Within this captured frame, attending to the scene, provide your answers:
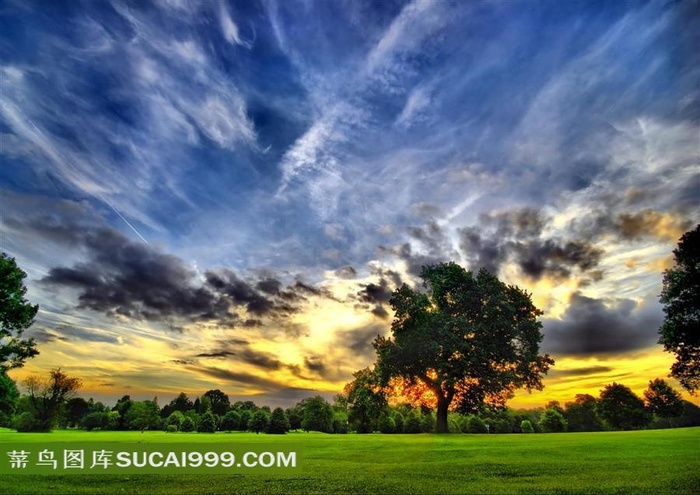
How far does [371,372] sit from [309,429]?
67.7m

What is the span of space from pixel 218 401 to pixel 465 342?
479 feet

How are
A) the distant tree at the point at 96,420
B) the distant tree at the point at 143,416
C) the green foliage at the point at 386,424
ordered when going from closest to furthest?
1. the green foliage at the point at 386,424
2. the distant tree at the point at 143,416
3. the distant tree at the point at 96,420

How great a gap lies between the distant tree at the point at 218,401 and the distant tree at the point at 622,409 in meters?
130

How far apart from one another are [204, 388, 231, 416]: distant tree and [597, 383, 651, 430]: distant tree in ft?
425

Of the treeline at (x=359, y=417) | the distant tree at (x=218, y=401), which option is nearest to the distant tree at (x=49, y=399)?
the treeline at (x=359, y=417)

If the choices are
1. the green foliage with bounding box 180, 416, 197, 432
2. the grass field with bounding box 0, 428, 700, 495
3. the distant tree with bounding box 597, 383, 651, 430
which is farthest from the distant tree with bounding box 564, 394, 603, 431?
the grass field with bounding box 0, 428, 700, 495

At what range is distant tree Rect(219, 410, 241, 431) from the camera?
4774 inches

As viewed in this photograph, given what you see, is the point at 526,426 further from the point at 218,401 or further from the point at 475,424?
the point at 218,401

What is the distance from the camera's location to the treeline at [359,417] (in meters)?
102

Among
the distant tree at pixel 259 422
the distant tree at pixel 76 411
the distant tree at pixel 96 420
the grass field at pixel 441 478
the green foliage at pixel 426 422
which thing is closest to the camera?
the grass field at pixel 441 478

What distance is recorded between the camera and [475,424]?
109750mm

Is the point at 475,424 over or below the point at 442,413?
below

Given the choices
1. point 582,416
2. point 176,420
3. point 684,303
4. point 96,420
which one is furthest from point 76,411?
point 684,303

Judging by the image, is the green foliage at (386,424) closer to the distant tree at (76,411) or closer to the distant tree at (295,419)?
the distant tree at (295,419)
